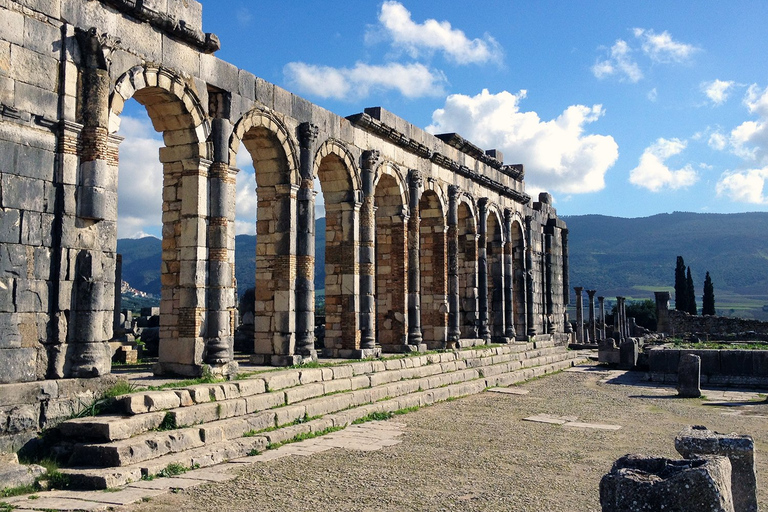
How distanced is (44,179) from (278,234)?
16.8 feet

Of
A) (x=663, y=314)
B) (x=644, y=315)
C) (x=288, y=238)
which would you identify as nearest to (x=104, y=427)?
(x=288, y=238)

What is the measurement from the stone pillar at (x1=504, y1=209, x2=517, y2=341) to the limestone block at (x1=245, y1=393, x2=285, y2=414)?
13.9 meters

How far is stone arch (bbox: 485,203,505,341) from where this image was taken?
76.7 ft

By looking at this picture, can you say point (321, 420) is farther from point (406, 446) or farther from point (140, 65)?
point (140, 65)

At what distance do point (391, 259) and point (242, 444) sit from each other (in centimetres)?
948

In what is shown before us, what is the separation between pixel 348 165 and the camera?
50.4 feet

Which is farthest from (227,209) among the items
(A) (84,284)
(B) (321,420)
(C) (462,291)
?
(C) (462,291)

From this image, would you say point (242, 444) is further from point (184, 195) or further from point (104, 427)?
point (184, 195)

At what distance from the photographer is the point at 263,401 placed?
33.6 ft

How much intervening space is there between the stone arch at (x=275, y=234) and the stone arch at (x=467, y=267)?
9225mm

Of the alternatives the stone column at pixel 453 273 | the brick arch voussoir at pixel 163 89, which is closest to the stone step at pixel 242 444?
the stone column at pixel 453 273

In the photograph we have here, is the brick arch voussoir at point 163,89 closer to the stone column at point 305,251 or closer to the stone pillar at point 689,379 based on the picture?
the stone column at point 305,251

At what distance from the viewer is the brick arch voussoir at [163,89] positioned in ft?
30.8

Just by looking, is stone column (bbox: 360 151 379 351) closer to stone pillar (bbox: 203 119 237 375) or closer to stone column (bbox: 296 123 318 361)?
stone column (bbox: 296 123 318 361)
